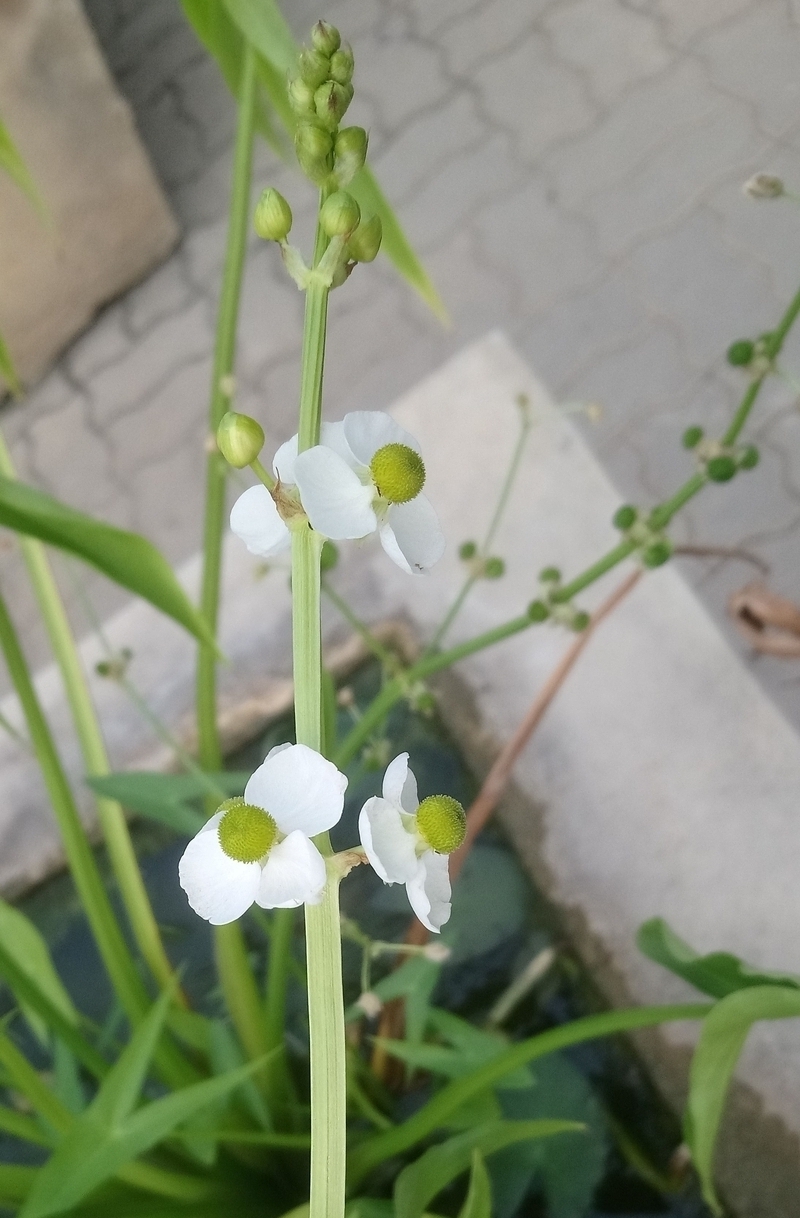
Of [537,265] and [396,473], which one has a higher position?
[537,265]

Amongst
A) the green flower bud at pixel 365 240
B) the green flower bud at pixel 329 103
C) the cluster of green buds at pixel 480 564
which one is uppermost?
the green flower bud at pixel 329 103

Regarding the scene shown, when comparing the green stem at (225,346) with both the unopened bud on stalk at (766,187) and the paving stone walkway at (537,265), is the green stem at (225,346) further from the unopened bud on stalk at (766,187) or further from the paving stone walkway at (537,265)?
the paving stone walkway at (537,265)

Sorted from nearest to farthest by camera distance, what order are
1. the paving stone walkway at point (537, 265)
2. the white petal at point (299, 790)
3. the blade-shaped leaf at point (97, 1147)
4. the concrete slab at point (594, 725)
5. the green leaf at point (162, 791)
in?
the white petal at point (299, 790) → the blade-shaped leaf at point (97, 1147) → the green leaf at point (162, 791) → the concrete slab at point (594, 725) → the paving stone walkway at point (537, 265)

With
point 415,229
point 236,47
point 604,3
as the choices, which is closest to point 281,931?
point 236,47

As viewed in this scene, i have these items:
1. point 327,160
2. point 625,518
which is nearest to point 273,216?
point 327,160

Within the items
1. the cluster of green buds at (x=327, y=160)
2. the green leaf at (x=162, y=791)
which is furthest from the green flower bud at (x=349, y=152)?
the green leaf at (x=162, y=791)

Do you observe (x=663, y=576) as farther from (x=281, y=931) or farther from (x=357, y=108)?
(x=357, y=108)

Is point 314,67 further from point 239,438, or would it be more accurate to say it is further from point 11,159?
point 11,159
